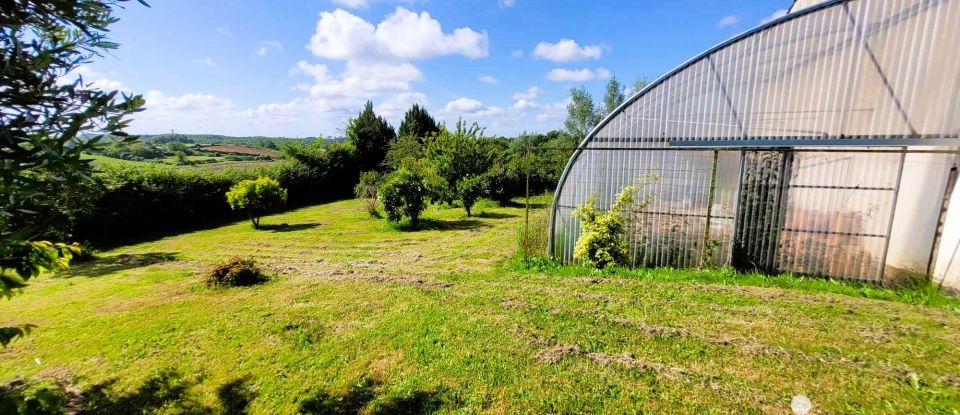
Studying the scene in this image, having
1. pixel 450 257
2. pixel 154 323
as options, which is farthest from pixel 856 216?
pixel 154 323

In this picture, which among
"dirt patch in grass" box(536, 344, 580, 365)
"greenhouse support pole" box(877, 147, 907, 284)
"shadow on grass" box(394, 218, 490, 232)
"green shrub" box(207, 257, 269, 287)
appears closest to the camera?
"dirt patch in grass" box(536, 344, 580, 365)

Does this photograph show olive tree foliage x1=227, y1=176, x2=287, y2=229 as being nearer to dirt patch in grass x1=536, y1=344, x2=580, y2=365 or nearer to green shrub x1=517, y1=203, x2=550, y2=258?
green shrub x1=517, y1=203, x2=550, y2=258

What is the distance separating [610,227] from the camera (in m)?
7.80

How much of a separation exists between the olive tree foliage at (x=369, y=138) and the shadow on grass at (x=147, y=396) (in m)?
24.2

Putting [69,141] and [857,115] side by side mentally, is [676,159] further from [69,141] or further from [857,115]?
[69,141]

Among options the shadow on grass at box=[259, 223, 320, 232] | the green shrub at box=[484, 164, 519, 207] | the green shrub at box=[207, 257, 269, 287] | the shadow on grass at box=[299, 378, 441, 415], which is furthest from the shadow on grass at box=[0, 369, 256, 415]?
the green shrub at box=[484, 164, 519, 207]

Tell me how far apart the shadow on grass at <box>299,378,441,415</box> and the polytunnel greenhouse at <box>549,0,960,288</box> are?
18.7 ft

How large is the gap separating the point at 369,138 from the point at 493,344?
2687cm

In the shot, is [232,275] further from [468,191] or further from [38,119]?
[468,191]

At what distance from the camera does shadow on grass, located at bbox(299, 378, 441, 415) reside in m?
3.69

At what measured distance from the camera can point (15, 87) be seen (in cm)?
216

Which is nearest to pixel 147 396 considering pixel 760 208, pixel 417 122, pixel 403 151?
pixel 760 208

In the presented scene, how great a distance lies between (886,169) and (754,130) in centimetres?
197

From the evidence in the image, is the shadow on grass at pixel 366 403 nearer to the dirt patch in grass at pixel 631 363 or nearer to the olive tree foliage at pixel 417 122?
the dirt patch in grass at pixel 631 363
